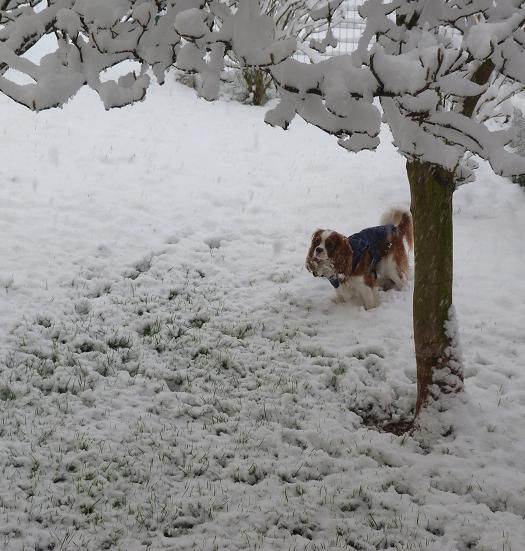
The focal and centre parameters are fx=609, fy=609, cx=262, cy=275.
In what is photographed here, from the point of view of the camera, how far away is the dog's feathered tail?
648 cm

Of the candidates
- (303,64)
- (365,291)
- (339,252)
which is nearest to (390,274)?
(365,291)

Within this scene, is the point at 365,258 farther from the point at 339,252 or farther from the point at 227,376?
the point at 227,376

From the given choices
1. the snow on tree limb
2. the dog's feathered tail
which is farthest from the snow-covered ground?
the snow on tree limb

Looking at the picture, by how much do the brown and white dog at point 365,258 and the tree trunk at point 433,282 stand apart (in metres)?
1.56

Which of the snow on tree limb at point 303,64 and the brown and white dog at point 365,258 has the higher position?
the snow on tree limb at point 303,64

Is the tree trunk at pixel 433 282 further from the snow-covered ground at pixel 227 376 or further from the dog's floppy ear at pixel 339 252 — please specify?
A: the dog's floppy ear at pixel 339 252

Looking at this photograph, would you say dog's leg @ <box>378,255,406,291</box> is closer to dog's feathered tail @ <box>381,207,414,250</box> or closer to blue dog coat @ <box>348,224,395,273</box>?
blue dog coat @ <box>348,224,395,273</box>

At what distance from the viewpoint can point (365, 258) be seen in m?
6.00

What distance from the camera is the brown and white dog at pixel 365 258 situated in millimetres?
5742

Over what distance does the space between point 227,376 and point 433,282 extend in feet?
6.09

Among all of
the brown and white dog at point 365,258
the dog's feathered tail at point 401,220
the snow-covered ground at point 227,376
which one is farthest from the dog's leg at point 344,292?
the dog's feathered tail at point 401,220

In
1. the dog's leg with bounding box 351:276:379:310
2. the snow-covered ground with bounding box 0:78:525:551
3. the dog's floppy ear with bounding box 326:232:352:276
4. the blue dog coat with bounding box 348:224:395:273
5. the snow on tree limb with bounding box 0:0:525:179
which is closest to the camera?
the snow on tree limb with bounding box 0:0:525:179

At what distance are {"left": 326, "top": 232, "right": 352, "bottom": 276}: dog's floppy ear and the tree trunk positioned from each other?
5.01 ft

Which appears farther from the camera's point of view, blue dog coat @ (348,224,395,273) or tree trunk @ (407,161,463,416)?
blue dog coat @ (348,224,395,273)
